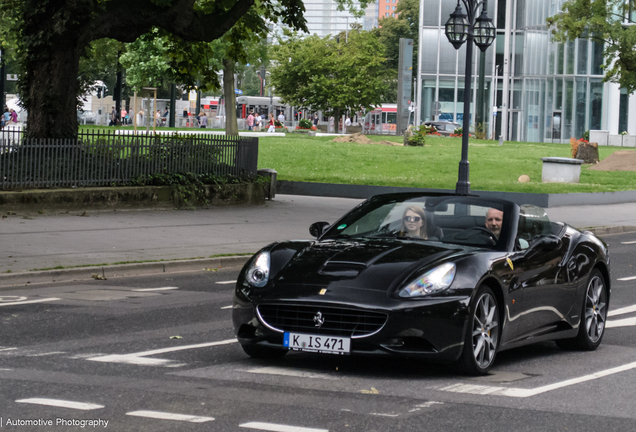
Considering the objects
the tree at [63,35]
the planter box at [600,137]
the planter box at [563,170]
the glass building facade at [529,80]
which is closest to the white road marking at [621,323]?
the tree at [63,35]

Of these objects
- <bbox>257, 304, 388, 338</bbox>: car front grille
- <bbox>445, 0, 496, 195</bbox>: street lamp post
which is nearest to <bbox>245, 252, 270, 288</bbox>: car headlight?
<bbox>257, 304, 388, 338</bbox>: car front grille

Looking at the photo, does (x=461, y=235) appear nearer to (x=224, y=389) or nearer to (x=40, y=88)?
(x=224, y=389)

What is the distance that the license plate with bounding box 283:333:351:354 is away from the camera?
651 centimetres

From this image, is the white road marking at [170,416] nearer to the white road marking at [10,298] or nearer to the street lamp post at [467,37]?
the white road marking at [10,298]

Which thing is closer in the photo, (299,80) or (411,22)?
(299,80)

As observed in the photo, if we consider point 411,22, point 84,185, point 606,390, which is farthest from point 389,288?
point 411,22

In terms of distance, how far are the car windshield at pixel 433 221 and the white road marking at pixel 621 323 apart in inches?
99.1

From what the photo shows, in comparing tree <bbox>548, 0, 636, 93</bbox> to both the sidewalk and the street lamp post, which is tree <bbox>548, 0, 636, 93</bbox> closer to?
the street lamp post

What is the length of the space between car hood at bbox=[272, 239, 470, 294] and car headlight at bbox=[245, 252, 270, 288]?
10 cm

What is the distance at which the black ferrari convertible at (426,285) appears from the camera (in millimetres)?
6508

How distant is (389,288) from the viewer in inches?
257

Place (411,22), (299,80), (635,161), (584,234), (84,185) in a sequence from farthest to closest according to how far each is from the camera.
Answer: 1. (411,22)
2. (299,80)
3. (635,161)
4. (84,185)
5. (584,234)

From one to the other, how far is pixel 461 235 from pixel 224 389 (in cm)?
236

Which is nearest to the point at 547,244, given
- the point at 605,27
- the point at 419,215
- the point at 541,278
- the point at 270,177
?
the point at 541,278
